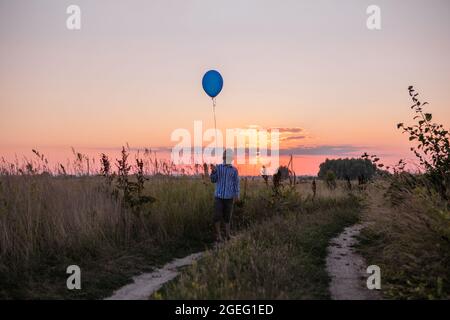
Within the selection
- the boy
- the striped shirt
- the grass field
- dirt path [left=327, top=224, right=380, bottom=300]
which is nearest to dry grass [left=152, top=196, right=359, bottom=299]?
the grass field

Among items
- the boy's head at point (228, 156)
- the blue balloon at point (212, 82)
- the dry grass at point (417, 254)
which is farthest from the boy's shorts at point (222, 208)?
the blue balloon at point (212, 82)

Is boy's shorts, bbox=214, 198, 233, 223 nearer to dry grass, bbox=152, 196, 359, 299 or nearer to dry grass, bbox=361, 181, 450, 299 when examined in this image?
dry grass, bbox=152, 196, 359, 299

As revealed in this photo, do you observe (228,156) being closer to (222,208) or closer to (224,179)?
(224,179)

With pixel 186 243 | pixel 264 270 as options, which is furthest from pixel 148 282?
pixel 186 243

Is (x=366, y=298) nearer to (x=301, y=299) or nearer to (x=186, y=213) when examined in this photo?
(x=301, y=299)

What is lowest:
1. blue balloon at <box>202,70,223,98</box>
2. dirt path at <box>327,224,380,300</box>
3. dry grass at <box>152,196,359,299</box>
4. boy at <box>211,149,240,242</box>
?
dirt path at <box>327,224,380,300</box>

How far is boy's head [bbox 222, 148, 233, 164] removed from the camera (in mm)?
12586

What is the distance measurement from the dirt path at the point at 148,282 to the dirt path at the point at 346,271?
296 cm

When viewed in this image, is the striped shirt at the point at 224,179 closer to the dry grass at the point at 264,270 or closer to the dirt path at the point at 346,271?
the dry grass at the point at 264,270

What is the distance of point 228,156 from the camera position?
12664mm

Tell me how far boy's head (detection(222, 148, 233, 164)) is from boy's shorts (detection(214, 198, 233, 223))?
993 mm

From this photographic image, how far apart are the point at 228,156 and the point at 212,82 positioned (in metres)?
3.50
